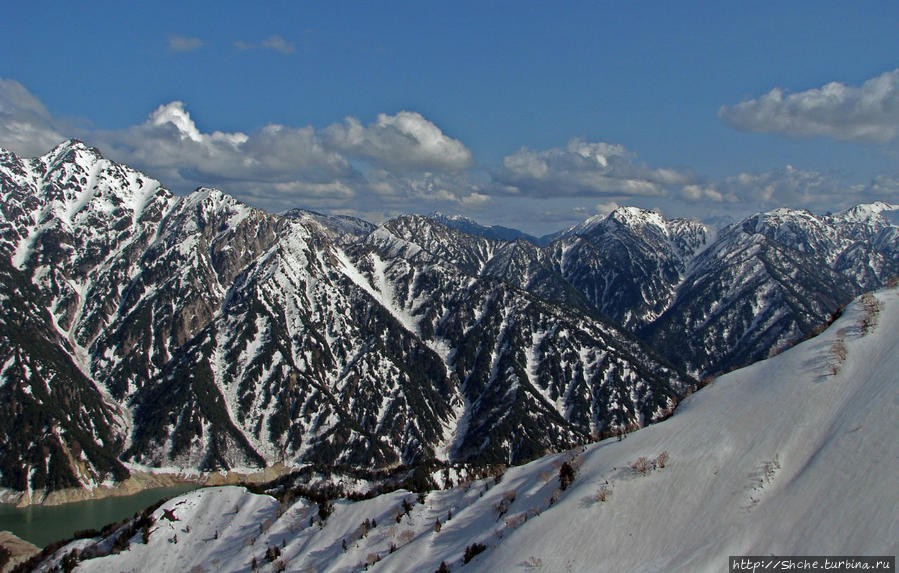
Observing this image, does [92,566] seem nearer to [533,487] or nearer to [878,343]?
[533,487]

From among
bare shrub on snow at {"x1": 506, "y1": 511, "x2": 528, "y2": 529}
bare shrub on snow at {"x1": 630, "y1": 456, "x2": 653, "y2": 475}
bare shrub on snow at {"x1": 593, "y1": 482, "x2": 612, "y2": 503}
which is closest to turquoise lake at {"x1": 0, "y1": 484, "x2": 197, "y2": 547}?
bare shrub on snow at {"x1": 506, "y1": 511, "x2": 528, "y2": 529}

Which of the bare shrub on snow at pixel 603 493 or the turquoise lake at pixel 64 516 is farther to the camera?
the turquoise lake at pixel 64 516

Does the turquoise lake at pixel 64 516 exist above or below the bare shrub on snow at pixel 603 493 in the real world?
below

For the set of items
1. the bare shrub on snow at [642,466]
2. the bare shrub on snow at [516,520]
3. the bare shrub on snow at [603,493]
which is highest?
the bare shrub on snow at [642,466]

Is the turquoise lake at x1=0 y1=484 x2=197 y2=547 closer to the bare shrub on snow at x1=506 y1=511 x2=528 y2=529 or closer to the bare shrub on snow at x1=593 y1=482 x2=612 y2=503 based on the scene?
the bare shrub on snow at x1=506 y1=511 x2=528 y2=529

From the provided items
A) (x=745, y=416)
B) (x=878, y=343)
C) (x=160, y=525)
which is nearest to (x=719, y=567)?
(x=745, y=416)

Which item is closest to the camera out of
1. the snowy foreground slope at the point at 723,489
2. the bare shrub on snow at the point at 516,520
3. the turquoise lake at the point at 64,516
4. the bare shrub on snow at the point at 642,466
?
the snowy foreground slope at the point at 723,489

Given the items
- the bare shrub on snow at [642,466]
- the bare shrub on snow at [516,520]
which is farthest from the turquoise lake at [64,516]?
the bare shrub on snow at [642,466]

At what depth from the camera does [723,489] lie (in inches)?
728

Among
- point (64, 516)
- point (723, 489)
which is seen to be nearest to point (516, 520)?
point (723, 489)

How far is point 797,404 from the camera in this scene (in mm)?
21047

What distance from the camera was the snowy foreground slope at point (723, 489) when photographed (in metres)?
15.7

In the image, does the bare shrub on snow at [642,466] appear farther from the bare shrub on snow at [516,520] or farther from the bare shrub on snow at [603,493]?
the bare shrub on snow at [516,520]

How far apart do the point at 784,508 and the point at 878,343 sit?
11.7 metres
